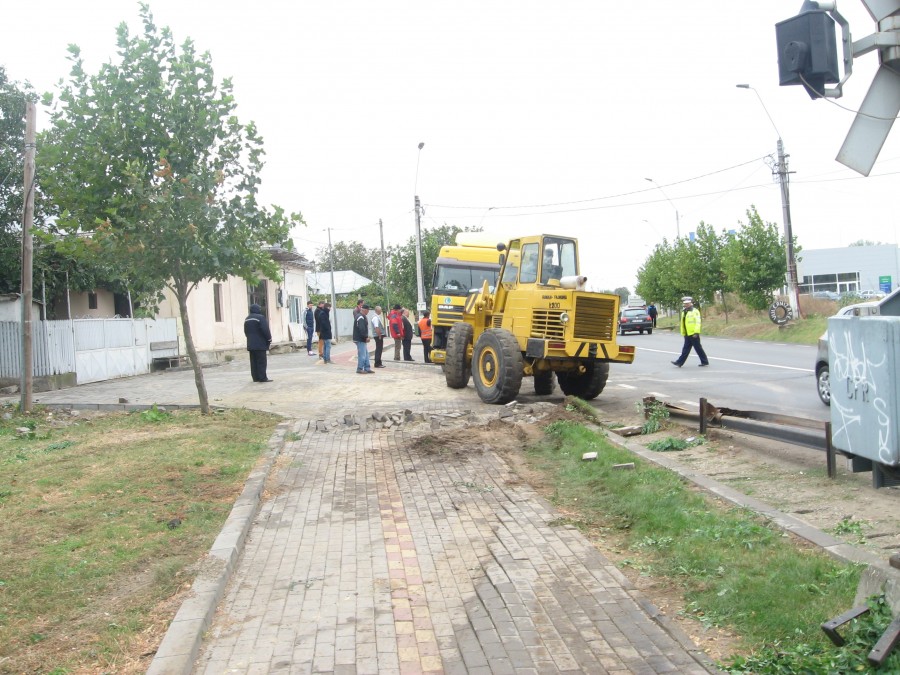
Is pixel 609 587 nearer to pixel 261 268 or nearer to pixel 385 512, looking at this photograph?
pixel 385 512

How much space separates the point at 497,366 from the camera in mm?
13555

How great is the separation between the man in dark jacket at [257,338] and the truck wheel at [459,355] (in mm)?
4217

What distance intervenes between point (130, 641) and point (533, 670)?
2.14 meters

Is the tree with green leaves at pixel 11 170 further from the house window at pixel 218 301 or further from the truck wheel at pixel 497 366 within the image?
the truck wheel at pixel 497 366

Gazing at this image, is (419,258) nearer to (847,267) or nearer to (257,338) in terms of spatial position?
(257,338)

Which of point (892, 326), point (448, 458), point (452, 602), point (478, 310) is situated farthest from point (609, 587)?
point (478, 310)

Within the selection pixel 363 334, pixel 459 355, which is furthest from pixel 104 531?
pixel 363 334

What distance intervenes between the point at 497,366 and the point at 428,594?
8747mm

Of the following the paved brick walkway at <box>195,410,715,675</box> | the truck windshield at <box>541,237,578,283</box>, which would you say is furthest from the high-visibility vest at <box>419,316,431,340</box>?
the paved brick walkway at <box>195,410,715,675</box>

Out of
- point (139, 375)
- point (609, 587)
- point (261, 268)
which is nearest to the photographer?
point (609, 587)

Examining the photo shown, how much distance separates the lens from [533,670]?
3822 millimetres

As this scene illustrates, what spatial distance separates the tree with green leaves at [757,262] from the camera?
111ft

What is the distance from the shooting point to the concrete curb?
392 centimetres

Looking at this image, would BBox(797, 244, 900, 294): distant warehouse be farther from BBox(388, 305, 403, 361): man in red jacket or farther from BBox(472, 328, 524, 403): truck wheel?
BBox(472, 328, 524, 403): truck wheel
